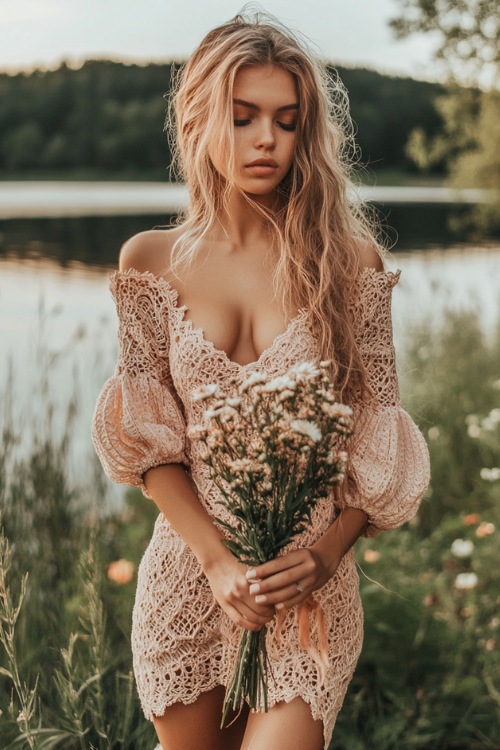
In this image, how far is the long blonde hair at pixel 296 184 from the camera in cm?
202

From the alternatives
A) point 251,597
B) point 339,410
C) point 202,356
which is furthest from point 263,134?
point 251,597

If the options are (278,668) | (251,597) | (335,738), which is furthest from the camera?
(335,738)

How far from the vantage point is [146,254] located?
2082mm

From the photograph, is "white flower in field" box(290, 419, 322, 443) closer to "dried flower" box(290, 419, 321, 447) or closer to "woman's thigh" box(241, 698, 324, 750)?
"dried flower" box(290, 419, 321, 447)

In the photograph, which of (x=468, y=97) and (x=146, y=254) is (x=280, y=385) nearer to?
(x=146, y=254)

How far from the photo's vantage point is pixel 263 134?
200cm

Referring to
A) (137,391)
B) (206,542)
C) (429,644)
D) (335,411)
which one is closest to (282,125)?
(137,391)

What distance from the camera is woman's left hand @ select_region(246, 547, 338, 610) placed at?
5.67 ft

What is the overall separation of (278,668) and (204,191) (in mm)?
1095

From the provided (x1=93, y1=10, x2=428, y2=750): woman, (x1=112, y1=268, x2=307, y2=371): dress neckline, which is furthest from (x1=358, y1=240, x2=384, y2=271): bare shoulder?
(x1=112, y1=268, x2=307, y2=371): dress neckline

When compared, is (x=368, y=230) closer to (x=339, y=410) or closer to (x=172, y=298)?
(x=172, y=298)

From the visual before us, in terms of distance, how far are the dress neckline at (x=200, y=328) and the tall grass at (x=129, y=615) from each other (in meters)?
0.54

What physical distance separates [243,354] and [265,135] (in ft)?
1.58

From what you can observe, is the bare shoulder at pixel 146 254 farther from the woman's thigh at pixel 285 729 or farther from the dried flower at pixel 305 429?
the woman's thigh at pixel 285 729
